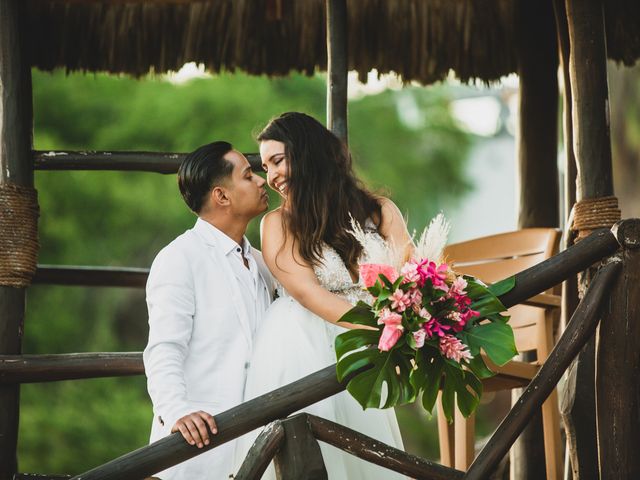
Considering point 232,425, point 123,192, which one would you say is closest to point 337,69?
point 232,425

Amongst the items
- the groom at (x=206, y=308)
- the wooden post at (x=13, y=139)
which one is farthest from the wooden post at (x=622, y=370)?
the wooden post at (x=13, y=139)

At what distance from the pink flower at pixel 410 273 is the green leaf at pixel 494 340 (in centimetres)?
27

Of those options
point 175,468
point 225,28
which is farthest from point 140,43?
point 175,468

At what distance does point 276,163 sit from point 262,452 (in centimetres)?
138

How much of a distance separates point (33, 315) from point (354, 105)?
27.3 feet

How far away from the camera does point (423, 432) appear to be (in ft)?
62.4

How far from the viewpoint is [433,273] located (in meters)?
3.31

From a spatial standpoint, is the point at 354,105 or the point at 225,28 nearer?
the point at 225,28

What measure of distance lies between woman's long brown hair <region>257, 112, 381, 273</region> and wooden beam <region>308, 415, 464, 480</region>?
2.72 ft

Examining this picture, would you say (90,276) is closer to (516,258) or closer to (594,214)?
(516,258)

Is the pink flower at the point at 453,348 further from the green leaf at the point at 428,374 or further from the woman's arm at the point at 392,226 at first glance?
the woman's arm at the point at 392,226

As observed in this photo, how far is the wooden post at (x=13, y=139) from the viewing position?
15.5 feet

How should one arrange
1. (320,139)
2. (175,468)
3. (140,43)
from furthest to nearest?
(140,43), (320,139), (175,468)

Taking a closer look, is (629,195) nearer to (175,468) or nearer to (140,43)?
(140,43)
